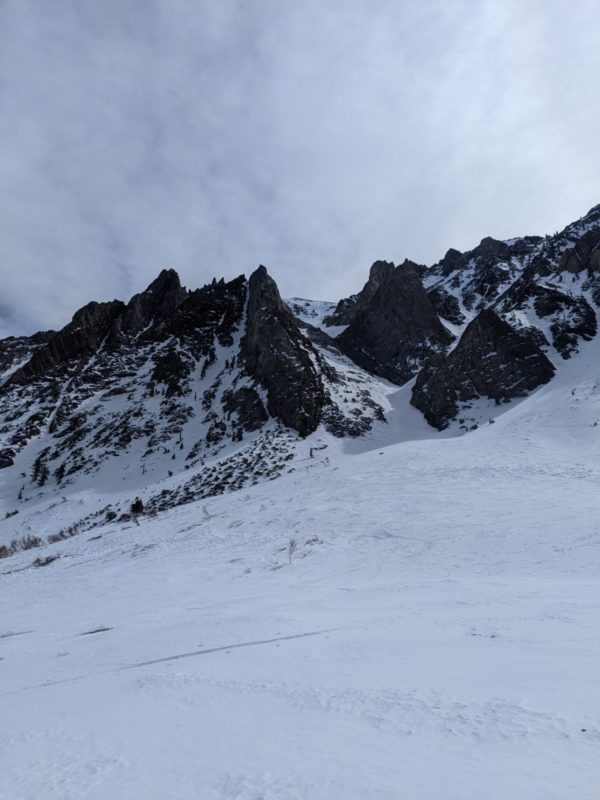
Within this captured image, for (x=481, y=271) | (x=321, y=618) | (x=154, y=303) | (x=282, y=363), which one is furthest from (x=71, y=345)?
(x=481, y=271)

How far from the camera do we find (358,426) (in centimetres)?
3647

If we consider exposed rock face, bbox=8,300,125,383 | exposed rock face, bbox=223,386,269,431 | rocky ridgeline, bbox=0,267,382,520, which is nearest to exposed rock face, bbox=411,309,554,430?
rocky ridgeline, bbox=0,267,382,520

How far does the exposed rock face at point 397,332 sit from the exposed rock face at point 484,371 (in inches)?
522

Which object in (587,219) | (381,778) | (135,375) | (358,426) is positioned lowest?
(381,778)

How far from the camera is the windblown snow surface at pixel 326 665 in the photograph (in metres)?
2.15

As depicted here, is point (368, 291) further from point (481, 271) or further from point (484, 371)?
point (484, 371)

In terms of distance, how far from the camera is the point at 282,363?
40000 mm

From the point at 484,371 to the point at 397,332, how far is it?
72.9 feet

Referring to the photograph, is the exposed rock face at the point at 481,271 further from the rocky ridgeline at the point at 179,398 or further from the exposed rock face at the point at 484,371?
the rocky ridgeline at the point at 179,398

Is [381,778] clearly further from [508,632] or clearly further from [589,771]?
[508,632]

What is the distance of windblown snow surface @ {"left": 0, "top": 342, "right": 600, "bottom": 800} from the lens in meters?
2.15

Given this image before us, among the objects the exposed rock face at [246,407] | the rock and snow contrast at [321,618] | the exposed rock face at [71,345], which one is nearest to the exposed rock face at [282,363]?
the exposed rock face at [246,407]

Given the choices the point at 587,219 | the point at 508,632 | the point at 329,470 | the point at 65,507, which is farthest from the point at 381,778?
the point at 587,219

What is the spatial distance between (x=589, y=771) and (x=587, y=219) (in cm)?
9298
